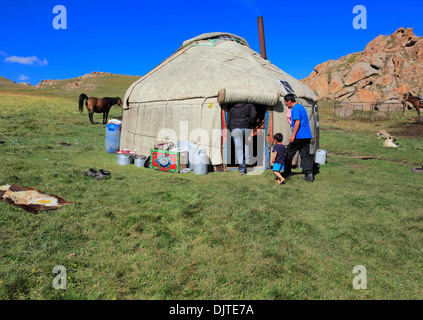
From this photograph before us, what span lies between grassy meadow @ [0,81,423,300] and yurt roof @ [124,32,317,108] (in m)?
2.44

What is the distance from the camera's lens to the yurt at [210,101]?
6.46 metres

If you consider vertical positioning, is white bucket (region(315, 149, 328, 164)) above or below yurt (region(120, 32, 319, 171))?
below

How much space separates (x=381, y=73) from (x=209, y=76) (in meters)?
74.1

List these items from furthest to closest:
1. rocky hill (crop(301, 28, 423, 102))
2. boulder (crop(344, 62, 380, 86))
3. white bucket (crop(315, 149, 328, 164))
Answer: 1. boulder (crop(344, 62, 380, 86))
2. rocky hill (crop(301, 28, 423, 102))
3. white bucket (crop(315, 149, 328, 164))

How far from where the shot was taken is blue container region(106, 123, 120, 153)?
8383mm

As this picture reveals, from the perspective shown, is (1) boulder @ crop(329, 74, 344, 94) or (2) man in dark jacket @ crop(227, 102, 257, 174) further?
(1) boulder @ crop(329, 74, 344, 94)

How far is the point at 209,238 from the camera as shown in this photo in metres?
2.94

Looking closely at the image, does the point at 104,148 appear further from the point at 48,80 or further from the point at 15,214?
the point at 48,80

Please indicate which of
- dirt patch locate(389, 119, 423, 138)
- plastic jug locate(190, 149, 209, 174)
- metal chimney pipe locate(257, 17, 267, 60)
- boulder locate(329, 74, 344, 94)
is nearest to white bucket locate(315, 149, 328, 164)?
plastic jug locate(190, 149, 209, 174)

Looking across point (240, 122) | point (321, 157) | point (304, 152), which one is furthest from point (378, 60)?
point (240, 122)

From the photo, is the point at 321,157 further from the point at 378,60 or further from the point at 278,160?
the point at 378,60

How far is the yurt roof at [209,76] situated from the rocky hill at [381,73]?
56104 mm

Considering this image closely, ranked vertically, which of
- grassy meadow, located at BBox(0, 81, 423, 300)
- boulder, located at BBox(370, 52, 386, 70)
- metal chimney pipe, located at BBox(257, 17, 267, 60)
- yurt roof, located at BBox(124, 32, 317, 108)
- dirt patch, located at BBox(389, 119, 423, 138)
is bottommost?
grassy meadow, located at BBox(0, 81, 423, 300)

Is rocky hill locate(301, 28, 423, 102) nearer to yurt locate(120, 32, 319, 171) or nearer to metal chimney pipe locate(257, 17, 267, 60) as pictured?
metal chimney pipe locate(257, 17, 267, 60)
